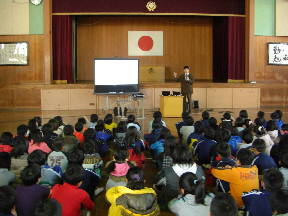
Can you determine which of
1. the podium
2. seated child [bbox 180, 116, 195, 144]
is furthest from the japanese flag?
seated child [bbox 180, 116, 195, 144]

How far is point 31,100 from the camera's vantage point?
12.2m

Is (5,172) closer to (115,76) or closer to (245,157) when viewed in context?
(245,157)

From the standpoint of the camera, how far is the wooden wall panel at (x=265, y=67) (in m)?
13.0

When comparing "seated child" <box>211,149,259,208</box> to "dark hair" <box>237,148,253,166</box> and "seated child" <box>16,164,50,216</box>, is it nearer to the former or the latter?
"dark hair" <box>237,148,253,166</box>

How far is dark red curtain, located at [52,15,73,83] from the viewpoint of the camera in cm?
1244

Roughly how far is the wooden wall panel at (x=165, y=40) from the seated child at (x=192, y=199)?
1199 centimetres

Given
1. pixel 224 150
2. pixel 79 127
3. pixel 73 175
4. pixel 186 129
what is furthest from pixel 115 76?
pixel 73 175

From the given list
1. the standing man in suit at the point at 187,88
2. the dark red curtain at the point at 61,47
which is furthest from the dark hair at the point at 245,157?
the dark red curtain at the point at 61,47

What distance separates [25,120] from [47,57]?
276 cm

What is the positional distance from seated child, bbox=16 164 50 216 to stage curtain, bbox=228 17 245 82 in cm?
1041

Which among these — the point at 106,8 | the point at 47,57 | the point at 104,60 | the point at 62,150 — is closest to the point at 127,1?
the point at 106,8

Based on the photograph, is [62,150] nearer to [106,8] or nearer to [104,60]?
[104,60]

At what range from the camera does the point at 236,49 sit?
42.7 feet

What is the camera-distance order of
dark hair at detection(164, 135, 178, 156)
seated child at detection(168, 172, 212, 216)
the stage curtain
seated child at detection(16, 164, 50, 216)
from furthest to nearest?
the stage curtain → dark hair at detection(164, 135, 178, 156) → seated child at detection(16, 164, 50, 216) → seated child at detection(168, 172, 212, 216)
